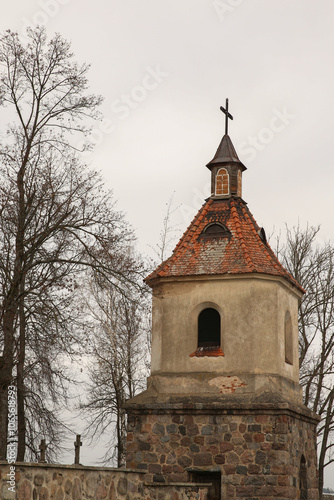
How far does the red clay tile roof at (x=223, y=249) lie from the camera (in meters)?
15.7

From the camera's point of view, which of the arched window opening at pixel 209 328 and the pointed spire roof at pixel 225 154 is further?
the pointed spire roof at pixel 225 154

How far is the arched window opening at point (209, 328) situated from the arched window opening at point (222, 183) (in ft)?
10.3

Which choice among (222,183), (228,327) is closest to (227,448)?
(228,327)

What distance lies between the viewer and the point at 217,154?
1769 cm

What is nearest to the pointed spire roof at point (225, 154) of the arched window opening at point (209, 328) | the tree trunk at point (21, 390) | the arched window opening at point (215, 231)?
the arched window opening at point (215, 231)

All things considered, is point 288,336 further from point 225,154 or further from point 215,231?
point 225,154

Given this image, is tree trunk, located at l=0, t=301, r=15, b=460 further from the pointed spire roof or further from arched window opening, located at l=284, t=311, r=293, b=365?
the pointed spire roof

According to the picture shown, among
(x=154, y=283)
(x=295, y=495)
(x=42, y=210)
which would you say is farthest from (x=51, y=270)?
(x=295, y=495)

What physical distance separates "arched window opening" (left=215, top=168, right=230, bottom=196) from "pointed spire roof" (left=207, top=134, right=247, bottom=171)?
242mm

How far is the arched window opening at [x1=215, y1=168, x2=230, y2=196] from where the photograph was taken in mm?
17438

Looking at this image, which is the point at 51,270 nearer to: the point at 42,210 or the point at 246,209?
the point at 42,210

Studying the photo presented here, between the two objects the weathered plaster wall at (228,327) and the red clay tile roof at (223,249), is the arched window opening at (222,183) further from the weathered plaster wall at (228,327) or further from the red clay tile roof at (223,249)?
the weathered plaster wall at (228,327)

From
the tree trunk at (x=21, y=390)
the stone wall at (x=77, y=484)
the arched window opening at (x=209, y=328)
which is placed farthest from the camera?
the arched window opening at (x=209, y=328)

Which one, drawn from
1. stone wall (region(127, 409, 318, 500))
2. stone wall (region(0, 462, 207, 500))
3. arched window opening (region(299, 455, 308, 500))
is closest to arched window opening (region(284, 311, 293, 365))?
stone wall (region(127, 409, 318, 500))
